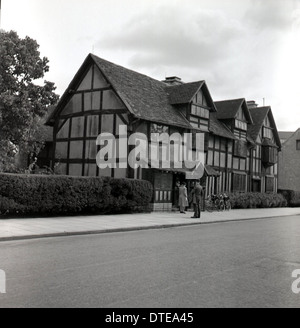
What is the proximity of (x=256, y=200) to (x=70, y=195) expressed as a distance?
64.1 feet

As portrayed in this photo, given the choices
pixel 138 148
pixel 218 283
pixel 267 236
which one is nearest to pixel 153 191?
pixel 138 148

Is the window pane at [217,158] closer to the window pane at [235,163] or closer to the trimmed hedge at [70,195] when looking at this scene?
the window pane at [235,163]

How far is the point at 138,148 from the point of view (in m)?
23.2

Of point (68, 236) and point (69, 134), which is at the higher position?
→ point (69, 134)

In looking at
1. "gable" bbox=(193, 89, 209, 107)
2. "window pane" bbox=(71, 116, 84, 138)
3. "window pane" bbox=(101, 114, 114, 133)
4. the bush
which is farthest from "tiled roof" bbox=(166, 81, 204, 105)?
the bush

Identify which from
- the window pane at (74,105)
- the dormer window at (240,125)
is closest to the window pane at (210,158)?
the dormer window at (240,125)

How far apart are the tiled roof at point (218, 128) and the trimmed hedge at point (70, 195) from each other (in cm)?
1006

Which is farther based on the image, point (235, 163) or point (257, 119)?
point (257, 119)

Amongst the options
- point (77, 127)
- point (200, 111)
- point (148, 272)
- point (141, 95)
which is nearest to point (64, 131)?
point (77, 127)

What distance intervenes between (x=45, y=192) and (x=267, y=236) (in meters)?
8.76

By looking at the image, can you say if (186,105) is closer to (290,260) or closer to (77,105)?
(77,105)

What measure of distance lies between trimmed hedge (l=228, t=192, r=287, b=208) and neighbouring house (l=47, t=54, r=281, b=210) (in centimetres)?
116

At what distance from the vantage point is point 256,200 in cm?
3284

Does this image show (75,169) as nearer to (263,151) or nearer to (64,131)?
(64,131)
